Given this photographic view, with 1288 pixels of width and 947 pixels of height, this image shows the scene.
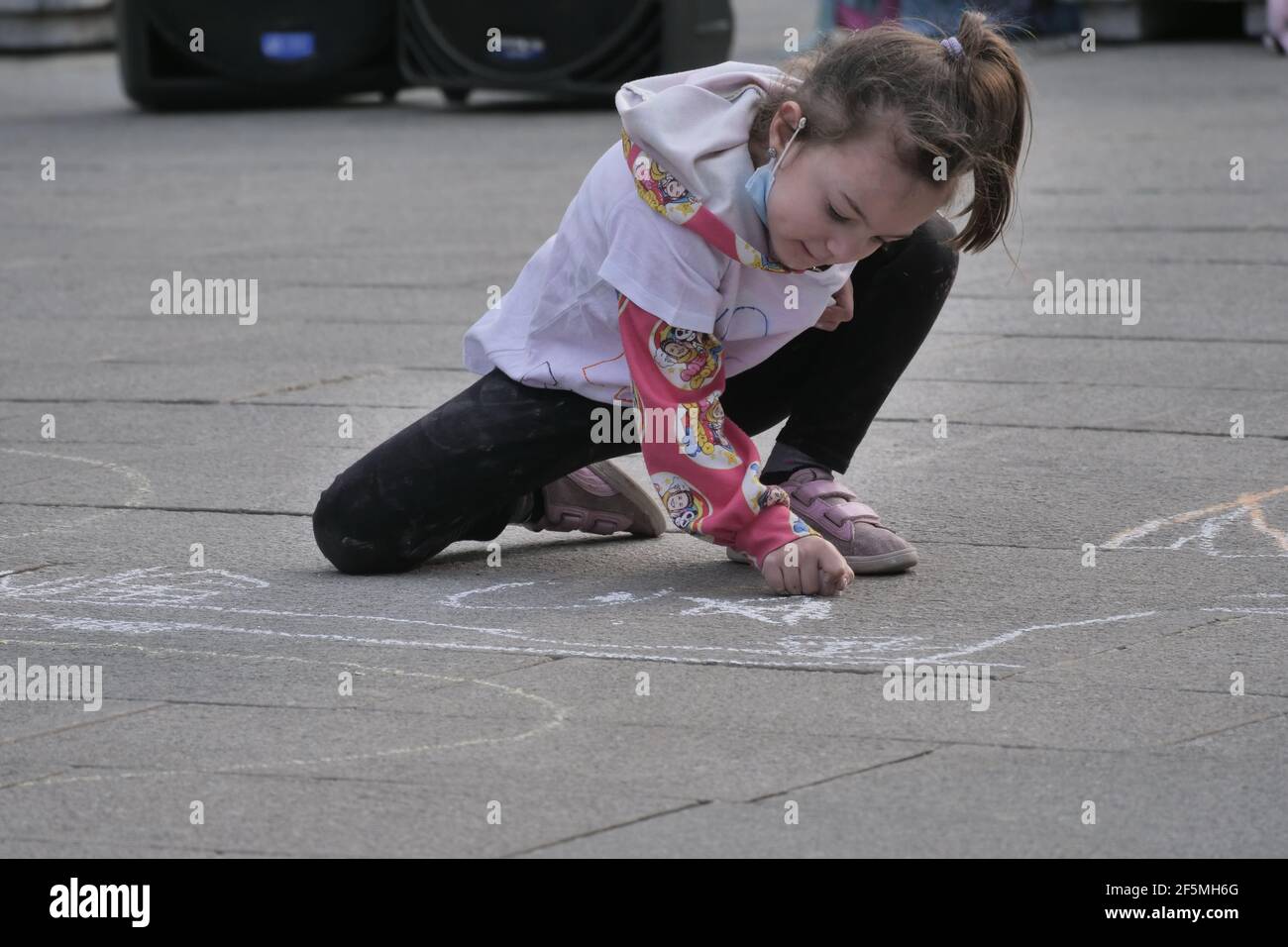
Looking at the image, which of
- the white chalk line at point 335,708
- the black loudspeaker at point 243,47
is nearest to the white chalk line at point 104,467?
the white chalk line at point 335,708

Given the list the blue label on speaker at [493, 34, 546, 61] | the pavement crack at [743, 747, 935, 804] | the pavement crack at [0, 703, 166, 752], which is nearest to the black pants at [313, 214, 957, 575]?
the pavement crack at [0, 703, 166, 752]

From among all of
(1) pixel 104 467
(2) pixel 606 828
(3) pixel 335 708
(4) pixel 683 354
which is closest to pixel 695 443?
(4) pixel 683 354

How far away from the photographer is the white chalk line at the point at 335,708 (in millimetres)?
2322

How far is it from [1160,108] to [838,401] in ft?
23.5

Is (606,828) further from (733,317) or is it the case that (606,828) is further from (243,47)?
(243,47)

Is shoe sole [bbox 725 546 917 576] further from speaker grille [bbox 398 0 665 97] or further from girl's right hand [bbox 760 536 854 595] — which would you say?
speaker grille [bbox 398 0 665 97]

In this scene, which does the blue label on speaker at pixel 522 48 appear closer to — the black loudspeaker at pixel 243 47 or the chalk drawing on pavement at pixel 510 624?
the black loudspeaker at pixel 243 47

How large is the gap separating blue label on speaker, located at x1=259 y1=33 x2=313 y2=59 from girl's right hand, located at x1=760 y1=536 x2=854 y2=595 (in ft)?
29.1

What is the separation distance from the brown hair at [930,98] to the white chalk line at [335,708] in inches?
33.8

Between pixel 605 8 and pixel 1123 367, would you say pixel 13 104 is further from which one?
pixel 1123 367

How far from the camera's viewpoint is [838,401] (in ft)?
10.7

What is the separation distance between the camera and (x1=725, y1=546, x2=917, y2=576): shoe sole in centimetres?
309
